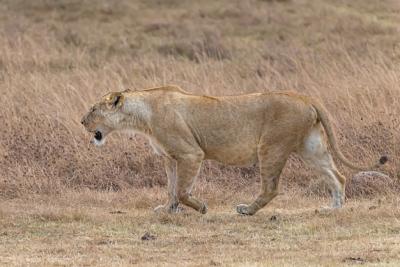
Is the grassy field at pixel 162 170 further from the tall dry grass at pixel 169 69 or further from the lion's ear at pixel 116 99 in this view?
the lion's ear at pixel 116 99

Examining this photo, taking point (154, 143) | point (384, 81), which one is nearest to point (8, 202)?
point (154, 143)

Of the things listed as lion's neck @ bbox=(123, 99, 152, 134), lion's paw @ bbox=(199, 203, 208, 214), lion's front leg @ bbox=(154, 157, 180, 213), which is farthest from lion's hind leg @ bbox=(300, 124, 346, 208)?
lion's neck @ bbox=(123, 99, 152, 134)

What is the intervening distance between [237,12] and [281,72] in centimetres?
709

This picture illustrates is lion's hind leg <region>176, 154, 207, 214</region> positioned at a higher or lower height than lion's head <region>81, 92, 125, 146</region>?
lower

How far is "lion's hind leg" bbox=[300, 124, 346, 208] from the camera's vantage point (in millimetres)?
8883

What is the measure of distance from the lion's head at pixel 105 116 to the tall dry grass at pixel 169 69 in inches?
50.5

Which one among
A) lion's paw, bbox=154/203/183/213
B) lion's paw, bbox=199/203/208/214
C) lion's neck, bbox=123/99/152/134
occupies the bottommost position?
lion's paw, bbox=154/203/183/213

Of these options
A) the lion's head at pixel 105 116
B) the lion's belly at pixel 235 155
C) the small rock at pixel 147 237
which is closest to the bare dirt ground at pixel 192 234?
the small rock at pixel 147 237

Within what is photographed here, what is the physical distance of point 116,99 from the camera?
8.96 metres

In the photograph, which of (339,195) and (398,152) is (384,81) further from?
(339,195)

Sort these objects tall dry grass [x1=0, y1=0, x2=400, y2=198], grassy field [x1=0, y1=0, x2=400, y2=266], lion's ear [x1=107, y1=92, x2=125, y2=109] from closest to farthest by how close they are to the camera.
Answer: grassy field [x1=0, y1=0, x2=400, y2=266] < lion's ear [x1=107, y1=92, x2=125, y2=109] < tall dry grass [x1=0, y1=0, x2=400, y2=198]

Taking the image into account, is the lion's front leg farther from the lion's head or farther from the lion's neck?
the lion's head

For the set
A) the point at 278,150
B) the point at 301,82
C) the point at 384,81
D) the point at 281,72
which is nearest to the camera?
the point at 278,150

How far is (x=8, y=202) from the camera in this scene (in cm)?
962
